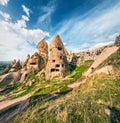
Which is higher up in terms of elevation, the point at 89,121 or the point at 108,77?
the point at 108,77

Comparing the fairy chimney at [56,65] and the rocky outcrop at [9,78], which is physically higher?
the fairy chimney at [56,65]

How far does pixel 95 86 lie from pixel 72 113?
10.0 meters

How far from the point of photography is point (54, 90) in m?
42.4

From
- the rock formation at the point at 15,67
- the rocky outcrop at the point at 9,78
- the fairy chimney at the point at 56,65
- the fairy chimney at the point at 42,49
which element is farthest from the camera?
the fairy chimney at the point at 42,49

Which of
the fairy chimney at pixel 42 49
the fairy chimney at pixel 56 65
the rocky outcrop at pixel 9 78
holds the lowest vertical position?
the rocky outcrop at pixel 9 78

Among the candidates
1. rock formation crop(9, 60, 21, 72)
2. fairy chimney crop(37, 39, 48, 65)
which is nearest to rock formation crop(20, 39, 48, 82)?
fairy chimney crop(37, 39, 48, 65)

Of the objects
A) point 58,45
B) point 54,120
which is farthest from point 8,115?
point 58,45

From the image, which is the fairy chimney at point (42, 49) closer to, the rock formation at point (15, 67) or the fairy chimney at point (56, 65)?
the rock formation at point (15, 67)

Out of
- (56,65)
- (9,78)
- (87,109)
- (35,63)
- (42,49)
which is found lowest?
(87,109)

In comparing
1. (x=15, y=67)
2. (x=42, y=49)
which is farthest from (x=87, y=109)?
(x=15, y=67)

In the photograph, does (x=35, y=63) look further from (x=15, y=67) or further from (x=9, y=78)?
(x=9, y=78)

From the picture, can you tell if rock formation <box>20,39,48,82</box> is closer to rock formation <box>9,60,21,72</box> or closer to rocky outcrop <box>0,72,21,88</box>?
rocky outcrop <box>0,72,21,88</box>

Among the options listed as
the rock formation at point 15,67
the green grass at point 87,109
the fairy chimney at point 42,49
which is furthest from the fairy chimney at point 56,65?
the green grass at point 87,109

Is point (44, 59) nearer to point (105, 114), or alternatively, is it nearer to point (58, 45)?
point (58, 45)
